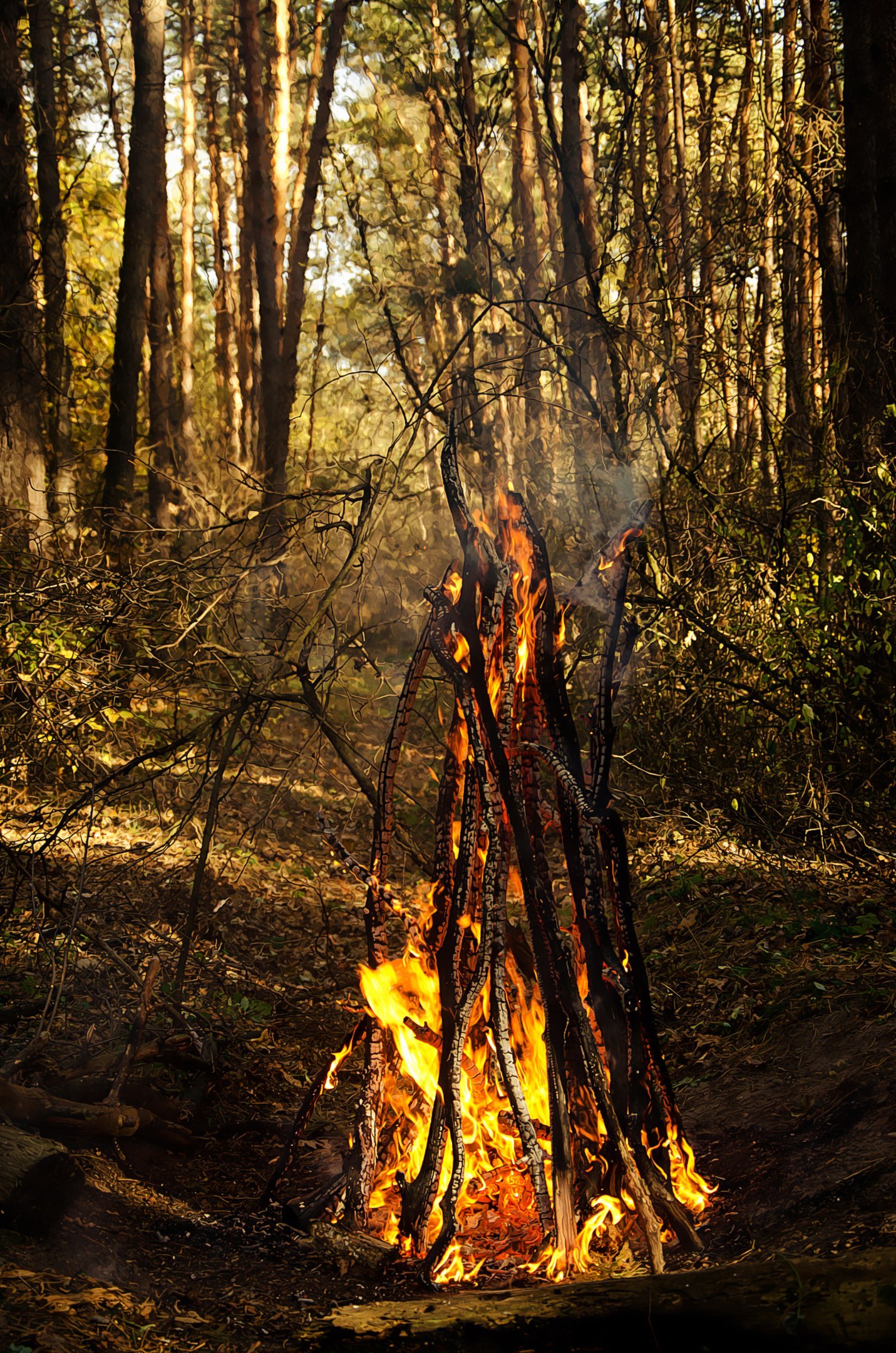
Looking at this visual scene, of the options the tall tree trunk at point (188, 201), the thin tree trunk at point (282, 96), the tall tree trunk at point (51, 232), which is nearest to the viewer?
the tall tree trunk at point (51, 232)

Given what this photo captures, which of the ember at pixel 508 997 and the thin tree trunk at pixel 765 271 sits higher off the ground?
the thin tree trunk at pixel 765 271

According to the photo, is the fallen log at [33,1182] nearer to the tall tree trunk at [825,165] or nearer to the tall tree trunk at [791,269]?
the tall tree trunk at [791,269]

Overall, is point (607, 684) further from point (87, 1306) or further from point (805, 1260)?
point (87, 1306)

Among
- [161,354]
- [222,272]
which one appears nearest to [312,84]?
[161,354]

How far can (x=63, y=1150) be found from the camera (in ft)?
11.3

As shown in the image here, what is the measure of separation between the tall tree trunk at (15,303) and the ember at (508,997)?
7.01 meters

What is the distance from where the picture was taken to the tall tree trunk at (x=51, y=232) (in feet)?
39.5

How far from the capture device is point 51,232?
12883mm

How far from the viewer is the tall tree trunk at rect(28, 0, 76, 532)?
12.0 m

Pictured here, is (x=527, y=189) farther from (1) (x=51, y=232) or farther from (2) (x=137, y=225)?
(1) (x=51, y=232)

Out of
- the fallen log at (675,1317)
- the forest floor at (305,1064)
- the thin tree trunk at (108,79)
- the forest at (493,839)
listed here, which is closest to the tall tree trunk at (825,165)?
the forest at (493,839)

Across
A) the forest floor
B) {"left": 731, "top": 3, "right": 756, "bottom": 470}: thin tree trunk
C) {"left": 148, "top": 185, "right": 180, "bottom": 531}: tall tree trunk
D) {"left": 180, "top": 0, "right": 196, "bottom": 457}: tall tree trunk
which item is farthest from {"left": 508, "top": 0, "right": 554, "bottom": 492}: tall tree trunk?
{"left": 180, "top": 0, "right": 196, "bottom": 457}: tall tree trunk

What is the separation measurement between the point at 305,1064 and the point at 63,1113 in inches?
65.0

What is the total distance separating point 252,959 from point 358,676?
22.9ft
